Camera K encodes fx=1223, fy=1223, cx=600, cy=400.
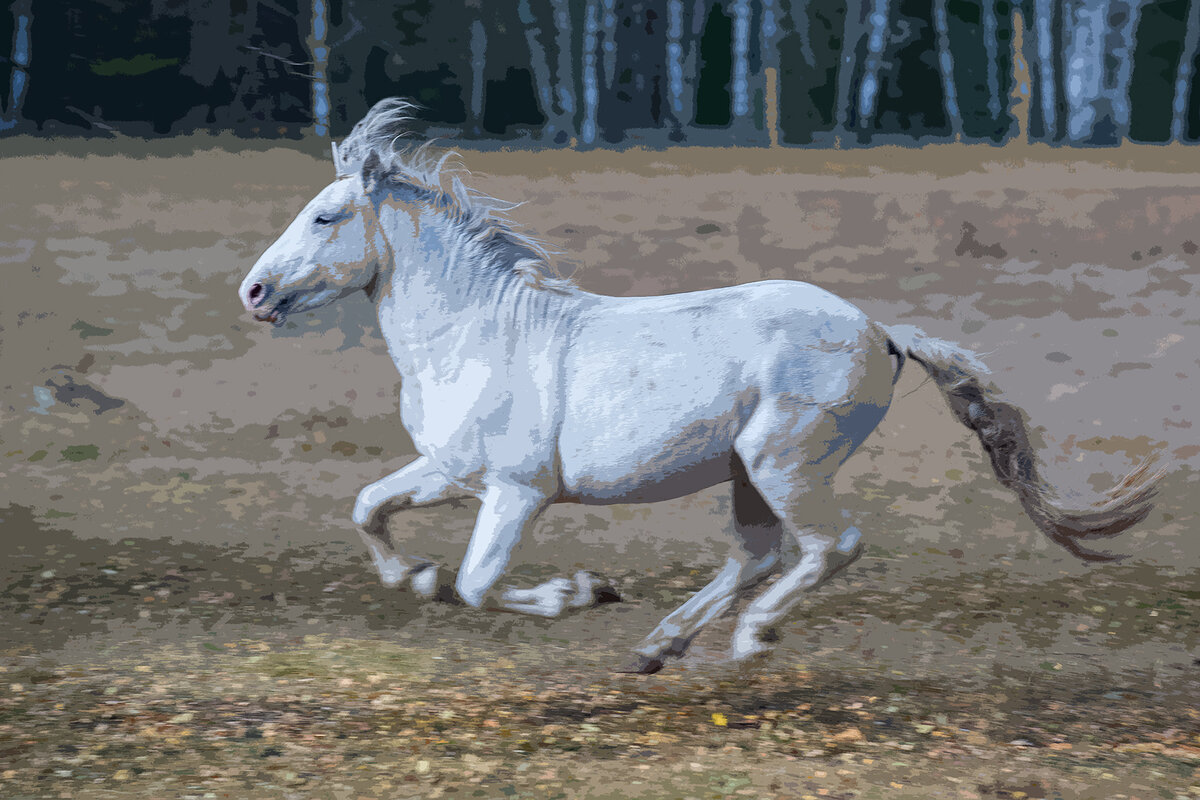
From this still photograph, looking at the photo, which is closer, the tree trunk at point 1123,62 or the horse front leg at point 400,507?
the horse front leg at point 400,507

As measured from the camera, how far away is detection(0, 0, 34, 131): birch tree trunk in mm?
11477

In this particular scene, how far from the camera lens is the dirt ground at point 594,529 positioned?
4.45 m

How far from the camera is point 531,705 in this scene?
16.1 feet

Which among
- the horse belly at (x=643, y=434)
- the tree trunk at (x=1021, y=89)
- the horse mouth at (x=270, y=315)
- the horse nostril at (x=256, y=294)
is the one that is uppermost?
the tree trunk at (x=1021, y=89)

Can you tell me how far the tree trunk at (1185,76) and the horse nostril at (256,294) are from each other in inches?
412

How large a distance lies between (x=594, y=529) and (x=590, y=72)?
5420 mm

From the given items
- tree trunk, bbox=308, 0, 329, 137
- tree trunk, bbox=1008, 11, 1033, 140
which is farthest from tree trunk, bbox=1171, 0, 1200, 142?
A: tree trunk, bbox=308, 0, 329, 137

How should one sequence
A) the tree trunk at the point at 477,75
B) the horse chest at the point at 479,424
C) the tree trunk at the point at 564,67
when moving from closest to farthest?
the horse chest at the point at 479,424 → the tree trunk at the point at 477,75 → the tree trunk at the point at 564,67

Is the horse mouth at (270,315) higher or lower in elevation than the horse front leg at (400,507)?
higher

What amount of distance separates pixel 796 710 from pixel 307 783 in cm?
195

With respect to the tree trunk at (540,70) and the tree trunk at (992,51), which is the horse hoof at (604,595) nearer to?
the tree trunk at (540,70)

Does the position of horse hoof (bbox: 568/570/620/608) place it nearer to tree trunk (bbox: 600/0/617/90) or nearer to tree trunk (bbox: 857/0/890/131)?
tree trunk (bbox: 600/0/617/90)

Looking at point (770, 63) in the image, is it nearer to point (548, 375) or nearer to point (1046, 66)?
point (1046, 66)

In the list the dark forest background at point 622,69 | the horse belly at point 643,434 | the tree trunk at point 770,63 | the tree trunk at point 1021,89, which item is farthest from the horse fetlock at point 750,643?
the tree trunk at point 1021,89
